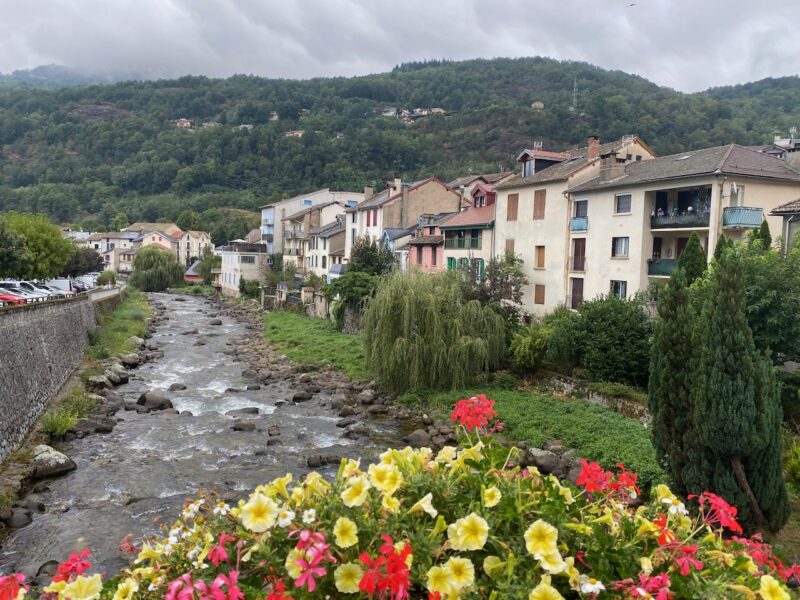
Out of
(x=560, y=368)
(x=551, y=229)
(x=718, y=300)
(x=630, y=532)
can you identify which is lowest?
(x=560, y=368)

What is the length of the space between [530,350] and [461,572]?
22.3m

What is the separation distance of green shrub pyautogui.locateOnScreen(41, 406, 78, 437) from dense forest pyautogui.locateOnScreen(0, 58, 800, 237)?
6978 cm

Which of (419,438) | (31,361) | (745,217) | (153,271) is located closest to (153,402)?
(31,361)

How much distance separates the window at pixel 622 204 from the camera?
26781 mm

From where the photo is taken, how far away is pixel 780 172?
24391 mm

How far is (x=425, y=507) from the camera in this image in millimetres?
3211

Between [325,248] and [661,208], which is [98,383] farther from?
[325,248]

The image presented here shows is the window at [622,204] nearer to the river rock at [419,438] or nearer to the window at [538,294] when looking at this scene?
the window at [538,294]

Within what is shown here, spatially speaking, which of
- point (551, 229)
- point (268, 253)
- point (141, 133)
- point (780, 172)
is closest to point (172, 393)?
point (551, 229)

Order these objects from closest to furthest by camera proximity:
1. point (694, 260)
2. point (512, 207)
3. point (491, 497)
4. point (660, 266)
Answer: point (491, 497), point (694, 260), point (660, 266), point (512, 207)

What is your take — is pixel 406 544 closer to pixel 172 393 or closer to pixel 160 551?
pixel 160 551

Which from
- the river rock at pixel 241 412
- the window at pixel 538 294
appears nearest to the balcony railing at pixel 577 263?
the window at pixel 538 294

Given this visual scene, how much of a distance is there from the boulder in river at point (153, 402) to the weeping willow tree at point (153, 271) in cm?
6232

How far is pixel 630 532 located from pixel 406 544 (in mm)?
1384
